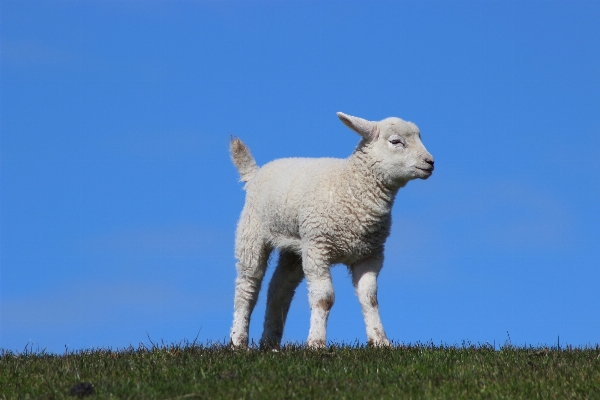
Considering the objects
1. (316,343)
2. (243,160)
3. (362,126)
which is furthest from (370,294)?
(243,160)

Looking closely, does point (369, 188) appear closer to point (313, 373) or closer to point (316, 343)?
point (316, 343)

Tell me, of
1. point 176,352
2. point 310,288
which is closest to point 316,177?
point 310,288

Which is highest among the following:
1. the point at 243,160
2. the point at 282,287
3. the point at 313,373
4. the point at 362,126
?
the point at 243,160

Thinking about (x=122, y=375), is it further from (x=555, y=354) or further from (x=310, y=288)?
(x=555, y=354)

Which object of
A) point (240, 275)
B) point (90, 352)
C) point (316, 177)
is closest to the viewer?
point (90, 352)

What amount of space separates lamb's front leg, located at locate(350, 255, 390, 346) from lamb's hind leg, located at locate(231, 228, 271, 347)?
1615mm

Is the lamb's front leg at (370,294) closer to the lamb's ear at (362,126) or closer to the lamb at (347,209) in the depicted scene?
the lamb at (347,209)

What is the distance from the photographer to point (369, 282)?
12398mm

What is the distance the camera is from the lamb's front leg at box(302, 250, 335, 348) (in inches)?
477

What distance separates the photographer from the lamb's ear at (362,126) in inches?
494

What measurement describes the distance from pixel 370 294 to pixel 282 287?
1.94m

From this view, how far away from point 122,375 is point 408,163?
181 inches

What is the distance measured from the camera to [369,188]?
1248 centimetres

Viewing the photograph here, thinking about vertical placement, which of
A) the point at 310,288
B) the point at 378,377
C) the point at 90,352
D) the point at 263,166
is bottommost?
the point at 378,377
